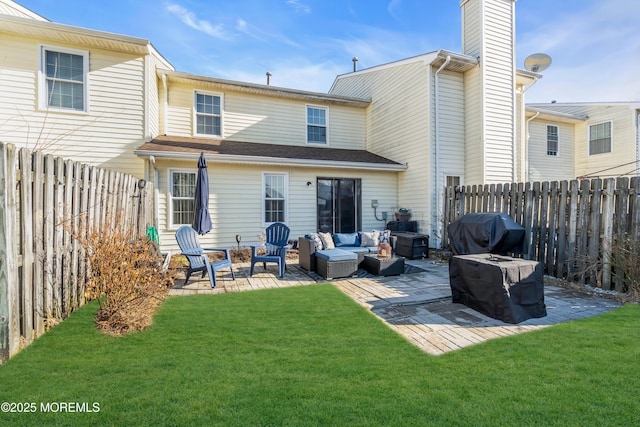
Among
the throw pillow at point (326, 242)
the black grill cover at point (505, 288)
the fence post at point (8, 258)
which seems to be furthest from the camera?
the throw pillow at point (326, 242)

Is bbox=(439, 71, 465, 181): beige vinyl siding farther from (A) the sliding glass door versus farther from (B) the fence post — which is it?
(B) the fence post

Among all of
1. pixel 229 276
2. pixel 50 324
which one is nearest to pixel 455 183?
pixel 229 276

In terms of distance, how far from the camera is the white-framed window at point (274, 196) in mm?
9156

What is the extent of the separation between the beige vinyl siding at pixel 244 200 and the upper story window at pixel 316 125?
7.13 ft

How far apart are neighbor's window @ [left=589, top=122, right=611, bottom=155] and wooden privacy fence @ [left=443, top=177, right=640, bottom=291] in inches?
399

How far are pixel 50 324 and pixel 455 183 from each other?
9906mm

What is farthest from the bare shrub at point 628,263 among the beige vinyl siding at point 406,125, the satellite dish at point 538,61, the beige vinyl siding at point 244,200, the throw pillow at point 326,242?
the satellite dish at point 538,61

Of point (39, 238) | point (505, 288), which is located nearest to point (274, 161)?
point (39, 238)

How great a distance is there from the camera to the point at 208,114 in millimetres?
9836

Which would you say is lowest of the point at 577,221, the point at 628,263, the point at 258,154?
the point at 628,263

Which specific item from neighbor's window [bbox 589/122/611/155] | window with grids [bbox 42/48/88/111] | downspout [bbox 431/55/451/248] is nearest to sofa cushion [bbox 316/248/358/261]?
downspout [bbox 431/55/451/248]

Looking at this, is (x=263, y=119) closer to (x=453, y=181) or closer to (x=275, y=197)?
(x=275, y=197)

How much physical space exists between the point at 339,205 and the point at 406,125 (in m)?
3.51

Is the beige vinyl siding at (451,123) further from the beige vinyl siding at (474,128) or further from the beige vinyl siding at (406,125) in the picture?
the beige vinyl siding at (406,125)
